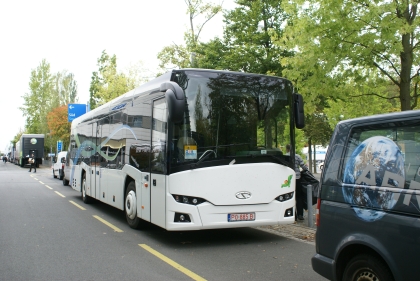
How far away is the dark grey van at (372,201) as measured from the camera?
3.92 metres

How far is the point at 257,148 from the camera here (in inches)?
335

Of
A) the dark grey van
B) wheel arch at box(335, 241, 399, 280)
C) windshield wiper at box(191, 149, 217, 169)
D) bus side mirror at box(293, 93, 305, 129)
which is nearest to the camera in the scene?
the dark grey van

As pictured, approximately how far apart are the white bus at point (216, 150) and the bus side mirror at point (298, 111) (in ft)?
0.06

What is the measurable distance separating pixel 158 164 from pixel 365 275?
16.1 ft

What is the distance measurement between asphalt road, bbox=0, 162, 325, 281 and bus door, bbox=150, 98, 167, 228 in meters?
0.63

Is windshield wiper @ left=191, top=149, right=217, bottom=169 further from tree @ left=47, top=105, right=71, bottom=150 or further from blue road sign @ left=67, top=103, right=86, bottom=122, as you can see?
tree @ left=47, top=105, right=71, bottom=150

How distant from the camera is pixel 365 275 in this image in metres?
4.37

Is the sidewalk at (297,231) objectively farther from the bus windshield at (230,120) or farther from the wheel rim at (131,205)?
the wheel rim at (131,205)

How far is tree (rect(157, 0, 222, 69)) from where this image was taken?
117ft

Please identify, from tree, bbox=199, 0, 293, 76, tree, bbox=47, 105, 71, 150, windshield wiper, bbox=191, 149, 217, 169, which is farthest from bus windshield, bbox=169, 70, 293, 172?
tree, bbox=47, 105, 71, 150

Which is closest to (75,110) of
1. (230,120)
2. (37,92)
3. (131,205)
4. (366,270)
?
(131,205)

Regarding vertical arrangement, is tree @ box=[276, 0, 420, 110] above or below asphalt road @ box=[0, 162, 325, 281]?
above

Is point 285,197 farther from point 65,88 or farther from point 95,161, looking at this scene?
point 65,88

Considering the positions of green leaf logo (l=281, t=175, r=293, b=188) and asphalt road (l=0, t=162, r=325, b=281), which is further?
green leaf logo (l=281, t=175, r=293, b=188)
